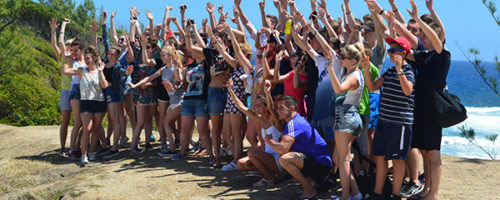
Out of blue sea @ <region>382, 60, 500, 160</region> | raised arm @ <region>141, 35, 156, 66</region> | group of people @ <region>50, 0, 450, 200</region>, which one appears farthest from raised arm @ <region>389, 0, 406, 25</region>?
raised arm @ <region>141, 35, 156, 66</region>

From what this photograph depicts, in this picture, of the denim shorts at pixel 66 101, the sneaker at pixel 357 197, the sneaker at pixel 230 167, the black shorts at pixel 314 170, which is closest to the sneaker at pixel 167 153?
the sneaker at pixel 230 167

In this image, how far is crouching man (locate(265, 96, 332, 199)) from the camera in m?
5.34

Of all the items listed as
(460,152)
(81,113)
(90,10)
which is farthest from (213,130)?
(90,10)

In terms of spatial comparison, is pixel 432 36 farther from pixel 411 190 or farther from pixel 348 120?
pixel 411 190

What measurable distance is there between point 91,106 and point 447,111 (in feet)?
18.5

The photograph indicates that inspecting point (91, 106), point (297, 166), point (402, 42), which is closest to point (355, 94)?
point (402, 42)

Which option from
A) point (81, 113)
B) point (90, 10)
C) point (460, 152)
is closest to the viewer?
point (81, 113)

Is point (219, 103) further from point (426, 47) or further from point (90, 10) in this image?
point (90, 10)

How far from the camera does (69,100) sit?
8250 millimetres

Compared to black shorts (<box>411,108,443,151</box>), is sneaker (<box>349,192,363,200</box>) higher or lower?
lower

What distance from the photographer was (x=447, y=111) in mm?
4609

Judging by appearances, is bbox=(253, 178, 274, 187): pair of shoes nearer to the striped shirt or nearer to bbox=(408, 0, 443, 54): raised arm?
the striped shirt

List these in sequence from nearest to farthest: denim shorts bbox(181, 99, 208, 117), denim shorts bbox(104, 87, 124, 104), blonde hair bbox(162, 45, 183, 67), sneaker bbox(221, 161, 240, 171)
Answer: sneaker bbox(221, 161, 240, 171), denim shorts bbox(181, 99, 208, 117), blonde hair bbox(162, 45, 183, 67), denim shorts bbox(104, 87, 124, 104)

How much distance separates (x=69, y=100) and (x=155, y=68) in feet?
5.28
